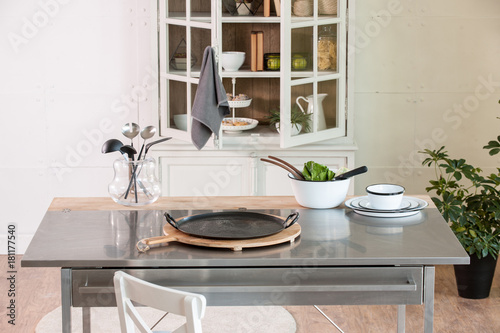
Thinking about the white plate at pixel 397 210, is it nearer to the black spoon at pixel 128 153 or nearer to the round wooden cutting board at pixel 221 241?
the round wooden cutting board at pixel 221 241

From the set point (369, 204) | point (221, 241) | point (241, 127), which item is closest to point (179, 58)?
point (241, 127)

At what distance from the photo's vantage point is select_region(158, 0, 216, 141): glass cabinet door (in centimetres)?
411

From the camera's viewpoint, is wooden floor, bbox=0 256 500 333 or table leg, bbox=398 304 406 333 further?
wooden floor, bbox=0 256 500 333

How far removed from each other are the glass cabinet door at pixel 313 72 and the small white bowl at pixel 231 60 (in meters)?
0.45

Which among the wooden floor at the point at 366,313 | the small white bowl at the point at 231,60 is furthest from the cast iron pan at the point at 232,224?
the small white bowl at the point at 231,60

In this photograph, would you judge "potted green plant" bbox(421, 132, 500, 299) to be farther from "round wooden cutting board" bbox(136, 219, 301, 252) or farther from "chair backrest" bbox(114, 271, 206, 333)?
"chair backrest" bbox(114, 271, 206, 333)

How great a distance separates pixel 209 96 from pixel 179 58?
119cm

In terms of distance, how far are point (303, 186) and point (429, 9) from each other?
2.23 meters

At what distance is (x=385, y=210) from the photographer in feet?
8.57

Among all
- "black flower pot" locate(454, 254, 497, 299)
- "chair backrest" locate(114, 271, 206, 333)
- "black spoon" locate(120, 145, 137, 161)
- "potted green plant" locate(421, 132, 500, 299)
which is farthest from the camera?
"black flower pot" locate(454, 254, 497, 299)

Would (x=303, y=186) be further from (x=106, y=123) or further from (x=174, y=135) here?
(x=106, y=123)

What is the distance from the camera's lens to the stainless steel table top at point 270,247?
2.15 metres

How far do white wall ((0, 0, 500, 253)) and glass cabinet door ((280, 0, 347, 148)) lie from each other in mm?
371

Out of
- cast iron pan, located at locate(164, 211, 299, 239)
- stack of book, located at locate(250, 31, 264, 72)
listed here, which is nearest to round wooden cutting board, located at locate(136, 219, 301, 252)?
cast iron pan, located at locate(164, 211, 299, 239)
